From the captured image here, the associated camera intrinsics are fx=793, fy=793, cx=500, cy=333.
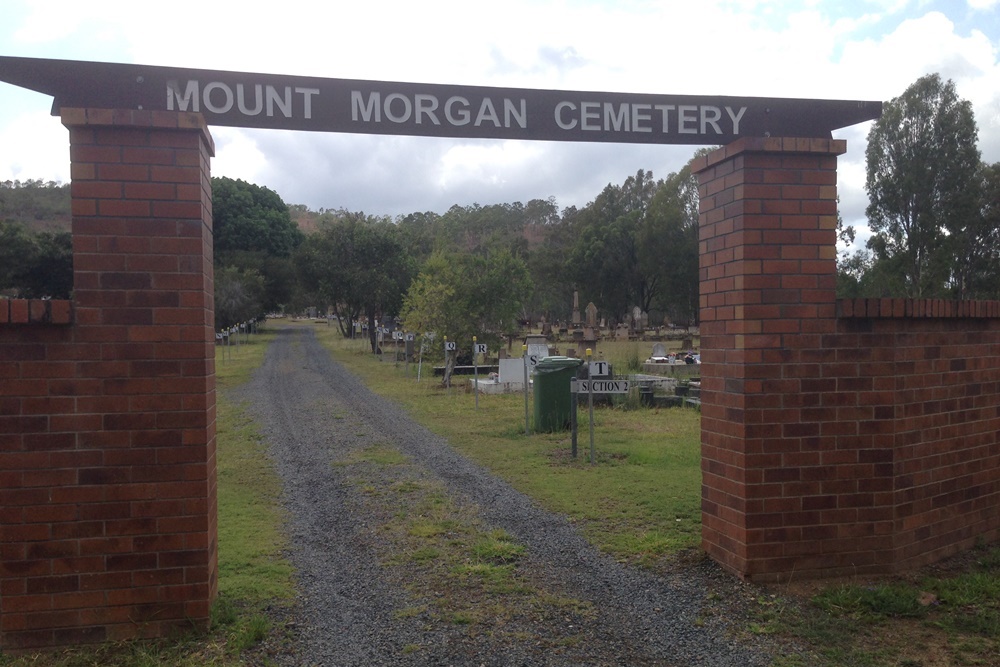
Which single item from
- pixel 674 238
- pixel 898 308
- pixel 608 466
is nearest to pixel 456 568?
pixel 898 308

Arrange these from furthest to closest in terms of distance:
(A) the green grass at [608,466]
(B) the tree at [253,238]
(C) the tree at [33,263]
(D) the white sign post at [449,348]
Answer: (B) the tree at [253,238], (C) the tree at [33,263], (D) the white sign post at [449,348], (A) the green grass at [608,466]

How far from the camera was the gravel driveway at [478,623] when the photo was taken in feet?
13.9

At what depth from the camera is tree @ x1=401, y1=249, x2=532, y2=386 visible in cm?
2305

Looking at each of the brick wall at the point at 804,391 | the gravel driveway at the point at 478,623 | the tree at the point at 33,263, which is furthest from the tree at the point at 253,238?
the brick wall at the point at 804,391

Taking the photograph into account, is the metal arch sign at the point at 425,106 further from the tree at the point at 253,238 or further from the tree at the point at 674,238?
the tree at the point at 674,238

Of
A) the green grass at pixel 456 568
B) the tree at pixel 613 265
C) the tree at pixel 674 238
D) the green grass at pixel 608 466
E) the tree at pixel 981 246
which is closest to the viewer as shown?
the green grass at pixel 456 568

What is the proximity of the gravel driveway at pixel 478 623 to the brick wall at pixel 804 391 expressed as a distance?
0.63 metres

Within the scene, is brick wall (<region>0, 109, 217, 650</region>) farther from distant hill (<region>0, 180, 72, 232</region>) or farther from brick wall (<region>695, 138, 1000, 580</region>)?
distant hill (<region>0, 180, 72, 232</region>)

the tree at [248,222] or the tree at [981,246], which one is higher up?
the tree at [248,222]

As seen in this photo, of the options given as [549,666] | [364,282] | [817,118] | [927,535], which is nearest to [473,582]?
[549,666]

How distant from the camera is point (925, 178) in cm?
3875

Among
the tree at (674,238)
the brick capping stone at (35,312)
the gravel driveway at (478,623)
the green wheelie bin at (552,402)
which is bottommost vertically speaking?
the gravel driveway at (478,623)

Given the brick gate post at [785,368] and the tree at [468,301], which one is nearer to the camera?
the brick gate post at [785,368]

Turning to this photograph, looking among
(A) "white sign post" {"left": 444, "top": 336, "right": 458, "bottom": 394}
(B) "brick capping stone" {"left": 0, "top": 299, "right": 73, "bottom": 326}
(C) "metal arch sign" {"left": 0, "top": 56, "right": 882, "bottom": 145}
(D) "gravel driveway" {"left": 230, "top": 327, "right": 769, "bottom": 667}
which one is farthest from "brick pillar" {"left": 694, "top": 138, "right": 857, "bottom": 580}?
(A) "white sign post" {"left": 444, "top": 336, "right": 458, "bottom": 394}
